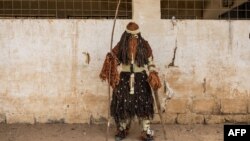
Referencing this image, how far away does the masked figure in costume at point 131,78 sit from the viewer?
684 centimetres

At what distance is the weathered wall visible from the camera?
7594 millimetres

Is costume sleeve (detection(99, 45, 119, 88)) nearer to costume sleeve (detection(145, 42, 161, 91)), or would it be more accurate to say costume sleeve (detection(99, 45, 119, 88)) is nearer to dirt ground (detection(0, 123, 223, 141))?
costume sleeve (detection(145, 42, 161, 91))

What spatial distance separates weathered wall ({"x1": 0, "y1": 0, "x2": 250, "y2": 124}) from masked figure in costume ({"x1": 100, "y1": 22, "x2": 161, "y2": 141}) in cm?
82

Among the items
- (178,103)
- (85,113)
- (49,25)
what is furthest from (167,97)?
(49,25)

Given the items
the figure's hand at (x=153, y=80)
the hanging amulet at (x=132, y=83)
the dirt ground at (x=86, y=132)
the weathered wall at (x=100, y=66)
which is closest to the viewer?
the figure's hand at (x=153, y=80)

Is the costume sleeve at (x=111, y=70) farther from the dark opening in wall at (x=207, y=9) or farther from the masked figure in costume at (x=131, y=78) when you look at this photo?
the dark opening in wall at (x=207, y=9)

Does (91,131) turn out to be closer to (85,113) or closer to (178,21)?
(85,113)

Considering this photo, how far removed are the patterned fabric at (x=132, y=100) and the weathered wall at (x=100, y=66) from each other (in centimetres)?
82

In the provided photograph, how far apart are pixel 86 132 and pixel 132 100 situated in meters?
1.00

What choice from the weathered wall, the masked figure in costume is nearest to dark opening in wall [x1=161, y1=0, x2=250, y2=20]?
the weathered wall

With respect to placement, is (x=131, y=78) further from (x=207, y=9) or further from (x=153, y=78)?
(x=207, y=9)

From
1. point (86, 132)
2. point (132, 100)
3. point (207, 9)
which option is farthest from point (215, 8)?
point (86, 132)

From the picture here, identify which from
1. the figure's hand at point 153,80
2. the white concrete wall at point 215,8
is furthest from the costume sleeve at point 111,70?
the white concrete wall at point 215,8

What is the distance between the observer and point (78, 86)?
7.67 meters
